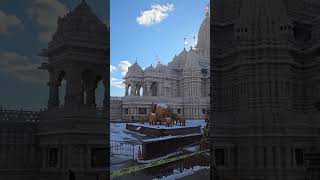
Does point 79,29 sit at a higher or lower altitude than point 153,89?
higher

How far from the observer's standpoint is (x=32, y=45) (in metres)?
10.6

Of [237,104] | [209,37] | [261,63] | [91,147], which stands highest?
[209,37]

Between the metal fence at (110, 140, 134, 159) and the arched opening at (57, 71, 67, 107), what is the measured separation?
1.44 meters

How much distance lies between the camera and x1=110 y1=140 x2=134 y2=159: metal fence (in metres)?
10.5

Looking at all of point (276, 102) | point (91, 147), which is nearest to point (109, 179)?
point (91, 147)

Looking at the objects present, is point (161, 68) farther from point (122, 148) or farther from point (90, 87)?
point (122, 148)

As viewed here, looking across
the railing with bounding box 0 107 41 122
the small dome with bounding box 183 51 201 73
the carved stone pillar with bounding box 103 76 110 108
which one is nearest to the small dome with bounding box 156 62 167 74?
the small dome with bounding box 183 51 201 73

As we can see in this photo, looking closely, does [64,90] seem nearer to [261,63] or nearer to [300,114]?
[261,63]

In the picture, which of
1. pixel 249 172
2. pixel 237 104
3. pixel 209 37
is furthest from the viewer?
pixel 209 37

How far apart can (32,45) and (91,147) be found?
8.67 feet

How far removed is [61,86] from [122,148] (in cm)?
196

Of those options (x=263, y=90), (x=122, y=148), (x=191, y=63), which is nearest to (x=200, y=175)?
(x=122, y=148)

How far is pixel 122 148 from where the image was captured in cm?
1064

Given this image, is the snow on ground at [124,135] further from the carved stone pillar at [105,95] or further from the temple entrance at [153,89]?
the temple entrance at [153,89]
